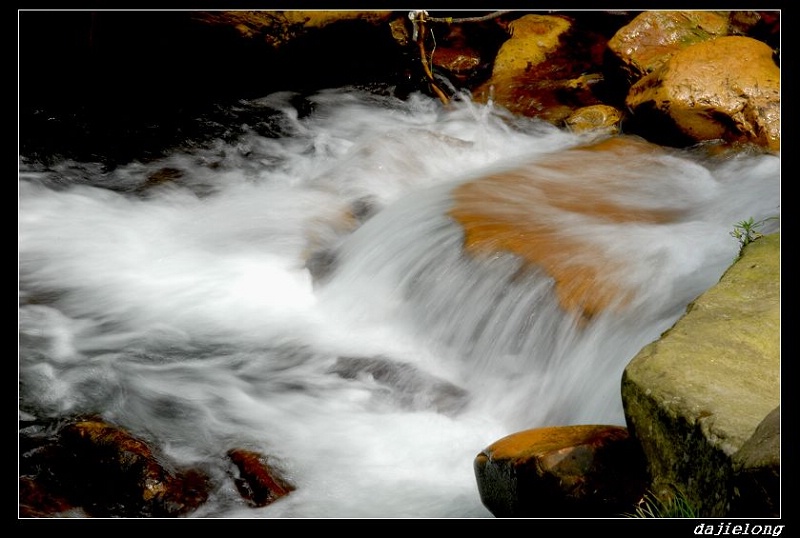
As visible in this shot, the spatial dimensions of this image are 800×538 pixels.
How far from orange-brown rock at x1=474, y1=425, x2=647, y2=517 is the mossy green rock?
91 millimetres

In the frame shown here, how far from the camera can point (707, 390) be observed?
10.7 ft

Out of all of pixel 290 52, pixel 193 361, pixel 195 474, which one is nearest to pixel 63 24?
pixel 290 52

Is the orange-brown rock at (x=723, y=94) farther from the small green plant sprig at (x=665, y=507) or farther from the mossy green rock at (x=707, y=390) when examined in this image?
the small green plant sprig at (x=665, y=507)

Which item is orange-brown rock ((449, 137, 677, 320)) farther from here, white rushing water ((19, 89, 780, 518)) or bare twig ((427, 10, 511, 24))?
bare twig ((427, 10, 511, 24))

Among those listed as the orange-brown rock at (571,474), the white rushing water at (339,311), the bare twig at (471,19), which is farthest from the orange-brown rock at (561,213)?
the bare twig at (471,19)

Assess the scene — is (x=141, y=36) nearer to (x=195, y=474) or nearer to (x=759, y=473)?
(x=195, y=474)

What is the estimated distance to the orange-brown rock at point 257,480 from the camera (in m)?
3.91

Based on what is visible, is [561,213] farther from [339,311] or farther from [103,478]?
[103,478]

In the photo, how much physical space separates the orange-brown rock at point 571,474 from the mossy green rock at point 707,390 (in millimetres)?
91

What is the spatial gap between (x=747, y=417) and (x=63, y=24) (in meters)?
8.81

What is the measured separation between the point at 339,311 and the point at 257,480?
1930mm

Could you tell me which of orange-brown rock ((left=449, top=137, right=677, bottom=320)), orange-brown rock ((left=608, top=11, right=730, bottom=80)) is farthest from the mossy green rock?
orange-brown rock ((left=608, top=11, right=730, bottom=80))

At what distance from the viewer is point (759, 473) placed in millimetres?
2596

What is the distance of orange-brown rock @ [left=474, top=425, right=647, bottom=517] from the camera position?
318 centimetres
